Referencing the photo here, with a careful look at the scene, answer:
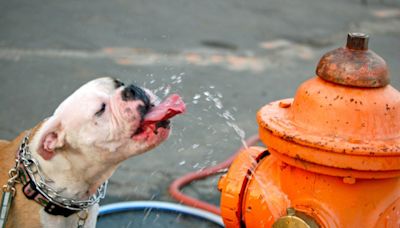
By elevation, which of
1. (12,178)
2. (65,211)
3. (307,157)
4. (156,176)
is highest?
(307,157)

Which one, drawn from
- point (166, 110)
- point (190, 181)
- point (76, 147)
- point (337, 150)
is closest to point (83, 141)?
point (76, 147)

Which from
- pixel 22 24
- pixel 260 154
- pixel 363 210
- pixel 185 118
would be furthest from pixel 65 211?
pixel 22 24

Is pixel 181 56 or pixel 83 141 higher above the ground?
pixel 83 141

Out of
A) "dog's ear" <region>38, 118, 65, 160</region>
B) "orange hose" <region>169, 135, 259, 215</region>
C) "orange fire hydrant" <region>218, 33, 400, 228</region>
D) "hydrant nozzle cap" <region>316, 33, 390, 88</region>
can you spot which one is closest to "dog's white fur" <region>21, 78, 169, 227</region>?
"dog's ear" <region>38, 118, 65, 160</region>

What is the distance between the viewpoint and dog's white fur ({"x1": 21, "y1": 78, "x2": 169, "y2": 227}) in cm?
211

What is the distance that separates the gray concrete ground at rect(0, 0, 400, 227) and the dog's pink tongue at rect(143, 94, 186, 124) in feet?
3.13

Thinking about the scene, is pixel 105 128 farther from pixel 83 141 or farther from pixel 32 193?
pixel 32 193

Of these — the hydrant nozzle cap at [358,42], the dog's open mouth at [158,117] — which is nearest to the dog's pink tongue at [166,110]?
the dog's open mouth at [158,117]

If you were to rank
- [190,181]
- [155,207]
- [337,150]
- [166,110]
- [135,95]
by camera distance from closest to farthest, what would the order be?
[337,150], [166,110], [135,95], [155,207], [190,181]

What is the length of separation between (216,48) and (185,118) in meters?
1.93

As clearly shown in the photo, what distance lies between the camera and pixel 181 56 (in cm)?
543

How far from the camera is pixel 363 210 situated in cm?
194

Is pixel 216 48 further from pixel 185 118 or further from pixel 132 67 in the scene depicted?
pixel 185 118

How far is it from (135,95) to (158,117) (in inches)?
5.4
